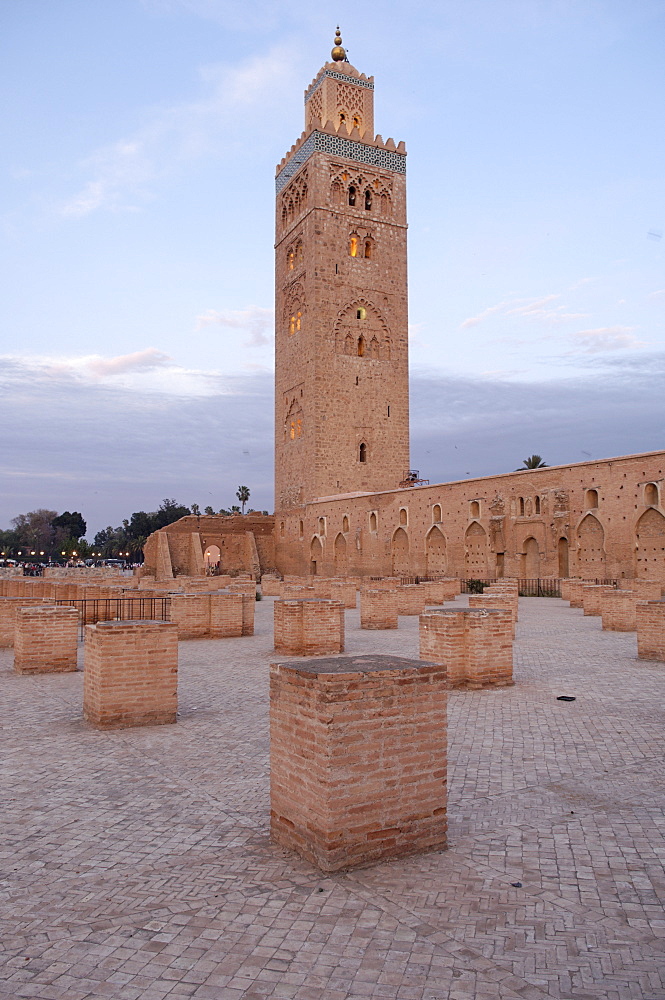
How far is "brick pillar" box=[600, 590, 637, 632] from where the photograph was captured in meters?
13.8

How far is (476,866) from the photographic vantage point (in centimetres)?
352

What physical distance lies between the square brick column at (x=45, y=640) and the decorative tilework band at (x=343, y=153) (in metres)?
39.7

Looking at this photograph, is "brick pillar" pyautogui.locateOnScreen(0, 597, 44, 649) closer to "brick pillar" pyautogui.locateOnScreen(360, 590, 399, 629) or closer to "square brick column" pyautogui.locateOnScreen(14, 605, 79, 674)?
"square brick column" pyautogui.locateOnScreen(14, 605, 79, 674)

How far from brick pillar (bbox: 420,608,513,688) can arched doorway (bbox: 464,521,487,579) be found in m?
21.4

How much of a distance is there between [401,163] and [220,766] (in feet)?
153

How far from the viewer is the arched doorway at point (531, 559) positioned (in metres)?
28.0

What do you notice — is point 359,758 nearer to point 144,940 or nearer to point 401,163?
point 144,940

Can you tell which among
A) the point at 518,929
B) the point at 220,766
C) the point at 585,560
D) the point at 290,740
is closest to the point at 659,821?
the point at 518,929

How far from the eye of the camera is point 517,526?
2797 cm

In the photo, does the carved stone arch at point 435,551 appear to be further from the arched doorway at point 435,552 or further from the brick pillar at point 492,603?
the brick pillar at point 492,603

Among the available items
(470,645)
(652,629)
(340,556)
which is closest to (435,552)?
(340,556)

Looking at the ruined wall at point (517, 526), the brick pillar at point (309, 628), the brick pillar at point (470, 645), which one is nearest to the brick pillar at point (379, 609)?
the brick pillar at point (309, 628)

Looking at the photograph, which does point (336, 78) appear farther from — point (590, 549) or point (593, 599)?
point (593, 599)

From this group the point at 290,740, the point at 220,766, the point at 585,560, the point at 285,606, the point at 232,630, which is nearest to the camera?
the point at 290,740
